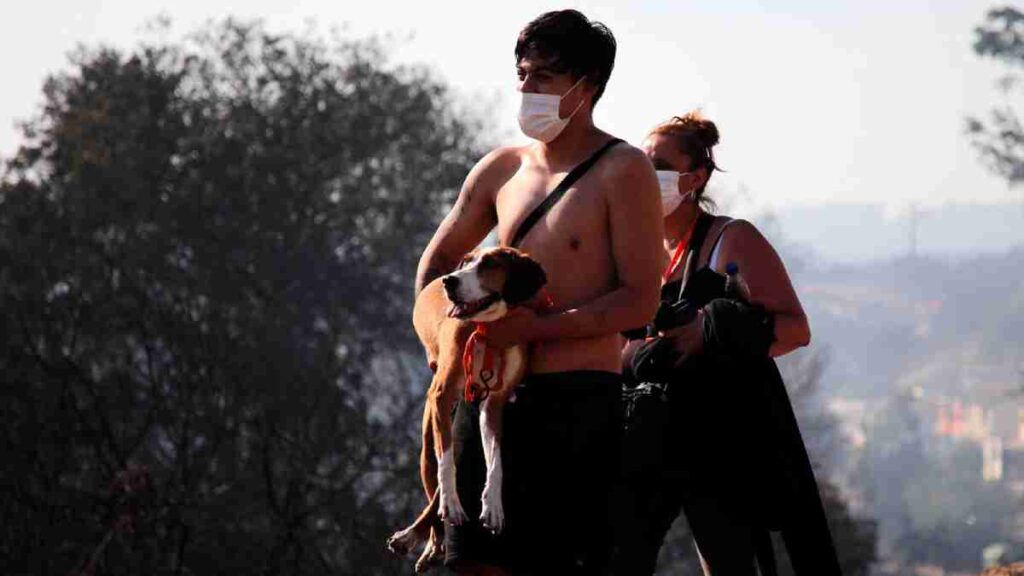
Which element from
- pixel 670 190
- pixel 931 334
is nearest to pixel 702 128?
pixel 670 190

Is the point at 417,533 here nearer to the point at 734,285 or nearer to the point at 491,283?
the point at 491,283

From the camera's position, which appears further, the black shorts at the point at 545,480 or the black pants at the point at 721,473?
the black pants at the point at 721,473

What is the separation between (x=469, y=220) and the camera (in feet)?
17.1

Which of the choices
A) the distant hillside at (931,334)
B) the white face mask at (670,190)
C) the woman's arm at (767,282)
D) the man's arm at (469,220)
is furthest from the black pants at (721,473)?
the distant hillside at (931,334)

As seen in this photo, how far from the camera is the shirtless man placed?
4824 millimetres

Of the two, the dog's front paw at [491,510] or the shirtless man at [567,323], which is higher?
the shirtless man at [567,323]

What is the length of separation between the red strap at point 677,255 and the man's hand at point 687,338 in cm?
22

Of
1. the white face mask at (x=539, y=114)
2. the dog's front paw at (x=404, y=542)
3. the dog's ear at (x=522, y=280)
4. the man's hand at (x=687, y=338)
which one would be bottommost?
the dog's front paw at (x=404, y=542)

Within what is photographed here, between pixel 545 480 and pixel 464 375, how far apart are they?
0.30 meters

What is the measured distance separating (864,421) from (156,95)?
103 metres

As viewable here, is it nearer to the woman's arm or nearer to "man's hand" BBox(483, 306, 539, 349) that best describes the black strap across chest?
"man's hand" BBox(483, 306, 539, 349)

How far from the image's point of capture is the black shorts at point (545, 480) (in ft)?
15.8

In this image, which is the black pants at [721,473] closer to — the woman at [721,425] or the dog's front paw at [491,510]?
the woman at [721,425]

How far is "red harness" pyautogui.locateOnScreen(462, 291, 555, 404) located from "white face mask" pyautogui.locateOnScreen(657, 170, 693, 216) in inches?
52.8
